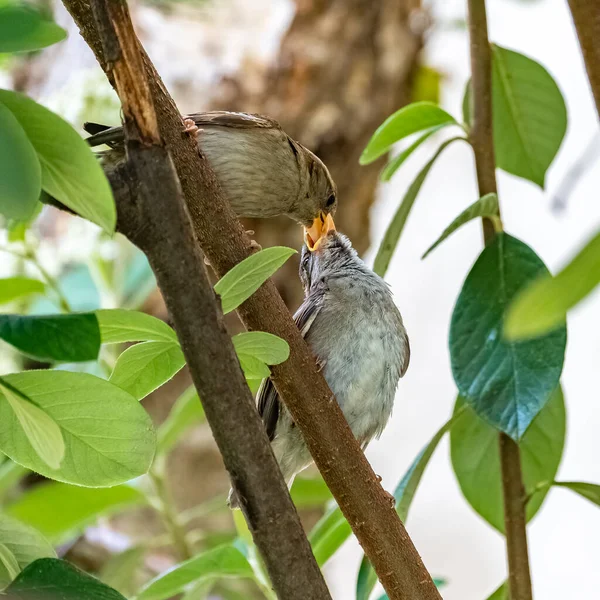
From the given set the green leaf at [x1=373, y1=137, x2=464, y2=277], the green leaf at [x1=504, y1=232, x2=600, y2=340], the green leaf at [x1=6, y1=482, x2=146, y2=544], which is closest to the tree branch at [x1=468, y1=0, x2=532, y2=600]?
the green leaf at [x1=373, y1=137, x2=464, y2=277]

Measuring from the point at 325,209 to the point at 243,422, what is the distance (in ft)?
4.51

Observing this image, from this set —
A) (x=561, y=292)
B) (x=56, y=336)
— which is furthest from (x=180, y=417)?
(x=561, y=292)

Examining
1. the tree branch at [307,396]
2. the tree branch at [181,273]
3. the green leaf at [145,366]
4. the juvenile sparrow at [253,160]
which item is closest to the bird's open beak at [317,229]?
the juvenile sparrow at [253,160]

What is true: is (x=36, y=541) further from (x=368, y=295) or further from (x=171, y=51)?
(x=171, y=51)

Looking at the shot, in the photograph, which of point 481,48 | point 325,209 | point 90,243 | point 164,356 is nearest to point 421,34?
point 325,209

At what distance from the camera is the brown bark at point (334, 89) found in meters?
2.93

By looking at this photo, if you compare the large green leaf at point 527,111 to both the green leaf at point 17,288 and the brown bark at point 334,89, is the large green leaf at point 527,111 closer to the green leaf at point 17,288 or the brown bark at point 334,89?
the green leaf at point 17,288

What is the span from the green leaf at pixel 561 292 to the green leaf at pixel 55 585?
46 centimetres

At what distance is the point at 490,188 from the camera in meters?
1.24

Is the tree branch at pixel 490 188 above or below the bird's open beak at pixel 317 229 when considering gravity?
below

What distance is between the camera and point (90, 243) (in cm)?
207

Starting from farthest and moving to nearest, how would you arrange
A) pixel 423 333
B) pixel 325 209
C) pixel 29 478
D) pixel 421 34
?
pixel 423 333, pixel 421 34, pixel 29 478, pixel 325 209

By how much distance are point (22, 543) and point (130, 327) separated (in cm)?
23

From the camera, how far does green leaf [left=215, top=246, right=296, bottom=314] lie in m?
0.75
